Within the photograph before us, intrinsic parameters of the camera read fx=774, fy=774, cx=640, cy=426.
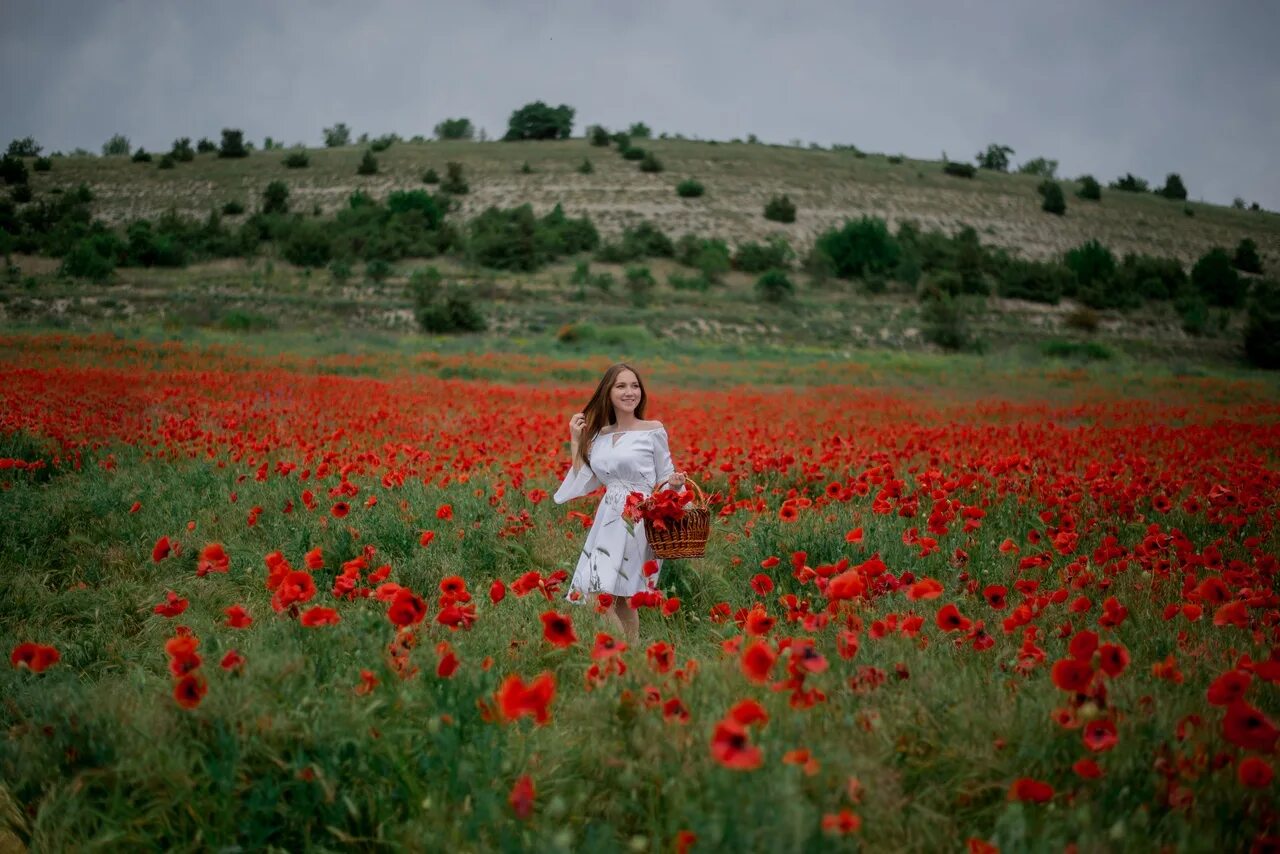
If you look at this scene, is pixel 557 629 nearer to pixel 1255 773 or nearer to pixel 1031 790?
pixel 1031 790

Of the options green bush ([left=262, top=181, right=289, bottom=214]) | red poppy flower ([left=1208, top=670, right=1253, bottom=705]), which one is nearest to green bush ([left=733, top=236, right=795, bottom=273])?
green bush ([left=262, top=181, right=289, bottom=214])

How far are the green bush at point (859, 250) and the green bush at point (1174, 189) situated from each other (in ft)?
142

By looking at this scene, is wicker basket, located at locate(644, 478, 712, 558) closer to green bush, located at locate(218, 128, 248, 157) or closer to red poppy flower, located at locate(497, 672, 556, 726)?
red poppy flower, located at locate(497, 672, 556, 726)

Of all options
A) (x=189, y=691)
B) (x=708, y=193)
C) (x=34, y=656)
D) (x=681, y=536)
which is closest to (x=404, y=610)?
(x=189, y=691)

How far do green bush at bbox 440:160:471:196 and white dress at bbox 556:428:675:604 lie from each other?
2208 inches

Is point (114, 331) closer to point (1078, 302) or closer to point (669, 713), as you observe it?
point (669, 713)

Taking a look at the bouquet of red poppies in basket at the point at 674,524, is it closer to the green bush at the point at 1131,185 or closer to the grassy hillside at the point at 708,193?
the grassy hillside at the point at 708,193

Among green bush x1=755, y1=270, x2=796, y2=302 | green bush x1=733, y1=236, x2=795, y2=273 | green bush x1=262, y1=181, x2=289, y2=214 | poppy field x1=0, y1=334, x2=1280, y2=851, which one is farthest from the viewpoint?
Result: green bush x1=262, y1=181, x2=289, y2=214

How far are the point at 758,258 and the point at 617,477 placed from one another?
43724mm

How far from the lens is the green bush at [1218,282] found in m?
43.4

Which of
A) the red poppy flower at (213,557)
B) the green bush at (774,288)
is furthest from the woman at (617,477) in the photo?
the green bush at (774,288)

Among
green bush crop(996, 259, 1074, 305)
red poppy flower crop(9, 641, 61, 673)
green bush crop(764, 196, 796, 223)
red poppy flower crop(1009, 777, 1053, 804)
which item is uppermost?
green bush crop(764, 196, 796, 223)

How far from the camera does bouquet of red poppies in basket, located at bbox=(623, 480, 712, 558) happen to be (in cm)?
350

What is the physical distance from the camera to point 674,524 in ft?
11.8
